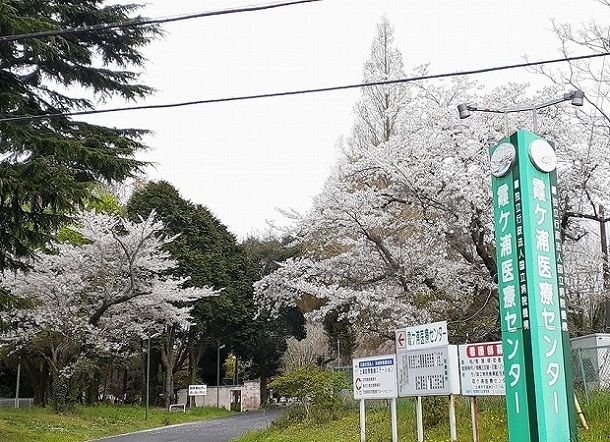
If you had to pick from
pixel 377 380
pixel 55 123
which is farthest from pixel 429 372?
pixel 55 123

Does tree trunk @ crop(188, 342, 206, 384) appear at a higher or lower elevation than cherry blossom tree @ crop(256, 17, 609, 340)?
lower

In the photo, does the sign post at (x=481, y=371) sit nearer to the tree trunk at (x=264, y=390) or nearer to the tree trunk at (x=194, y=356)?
the tree trunk at (x=194, y=356)

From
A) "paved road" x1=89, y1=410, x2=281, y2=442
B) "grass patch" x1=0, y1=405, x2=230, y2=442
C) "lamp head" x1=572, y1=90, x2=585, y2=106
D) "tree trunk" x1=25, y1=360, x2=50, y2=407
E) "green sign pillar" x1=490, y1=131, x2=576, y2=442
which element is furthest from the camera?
"tree trunk" x1=25, y1=360, x2=50, y2=407

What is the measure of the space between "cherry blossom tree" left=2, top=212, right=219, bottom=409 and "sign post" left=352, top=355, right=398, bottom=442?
1466 centimetres

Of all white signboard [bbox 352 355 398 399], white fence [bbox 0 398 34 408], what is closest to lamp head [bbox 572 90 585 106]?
white signboard [bbox 352 355 398 399]

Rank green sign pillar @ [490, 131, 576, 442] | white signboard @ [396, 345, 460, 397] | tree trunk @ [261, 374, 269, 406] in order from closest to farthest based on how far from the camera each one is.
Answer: green sign pillar @ [490, 131, 576, 442], white signboard @ [396, 345, 460, 397], tree trunk @ [261, 374, 269, 406]

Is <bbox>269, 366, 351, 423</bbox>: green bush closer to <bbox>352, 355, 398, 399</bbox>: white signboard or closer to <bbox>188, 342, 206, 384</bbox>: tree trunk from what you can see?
<bbox>352, 355, 398, 399</bbox>: white signboard

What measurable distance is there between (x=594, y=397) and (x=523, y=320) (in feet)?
16.3

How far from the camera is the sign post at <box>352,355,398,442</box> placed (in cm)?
1158

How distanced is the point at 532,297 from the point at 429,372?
3.46m

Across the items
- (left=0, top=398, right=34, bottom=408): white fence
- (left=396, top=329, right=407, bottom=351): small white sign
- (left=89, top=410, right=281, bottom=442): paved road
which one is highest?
(left=396, top=329, right=407, bottom=351): small white sign

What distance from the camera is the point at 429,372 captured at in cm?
1066

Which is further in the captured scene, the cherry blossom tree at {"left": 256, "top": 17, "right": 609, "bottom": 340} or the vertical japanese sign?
the cherry blossom tree at {"left": 256, "top": 17, "right": 609, "bottom": 340}

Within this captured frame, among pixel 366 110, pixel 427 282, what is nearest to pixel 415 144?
pixel 427 282
